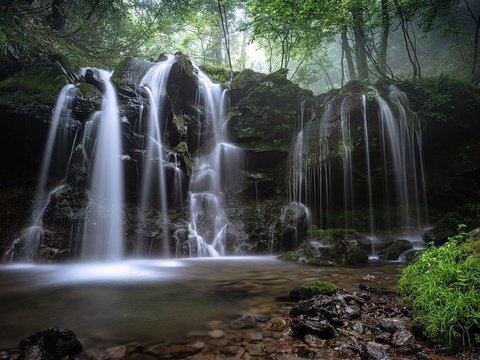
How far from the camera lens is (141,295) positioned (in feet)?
15.2

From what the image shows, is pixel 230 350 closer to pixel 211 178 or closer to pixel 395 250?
pixel 395 250

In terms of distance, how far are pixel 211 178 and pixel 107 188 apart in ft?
14.6

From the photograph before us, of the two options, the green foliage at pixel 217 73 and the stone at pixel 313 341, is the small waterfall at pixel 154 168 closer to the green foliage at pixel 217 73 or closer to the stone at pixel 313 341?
the green foliage at pixel 217 73

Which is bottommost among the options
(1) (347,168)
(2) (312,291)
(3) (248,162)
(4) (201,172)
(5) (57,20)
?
(2) (312,291)

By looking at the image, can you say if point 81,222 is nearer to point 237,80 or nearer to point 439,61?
point 237,80

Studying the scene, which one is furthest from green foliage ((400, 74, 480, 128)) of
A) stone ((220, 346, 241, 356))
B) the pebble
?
stone ((220, 346, 241, 356))

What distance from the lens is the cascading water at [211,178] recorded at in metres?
10.7

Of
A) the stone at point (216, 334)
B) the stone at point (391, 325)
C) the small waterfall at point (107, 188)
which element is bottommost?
the stone at point (216, 334)

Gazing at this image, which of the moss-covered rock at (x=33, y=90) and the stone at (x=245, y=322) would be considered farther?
the moss-covered rock at (x=33, y=90)

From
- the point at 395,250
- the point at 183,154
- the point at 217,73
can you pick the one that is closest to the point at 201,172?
the point at 183,154

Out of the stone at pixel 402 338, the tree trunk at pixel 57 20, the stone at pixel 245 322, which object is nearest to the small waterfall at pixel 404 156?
the stone at pixel 402 338

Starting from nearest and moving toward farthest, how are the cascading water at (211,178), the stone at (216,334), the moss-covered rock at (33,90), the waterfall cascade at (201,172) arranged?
the stone at (216,334) → the moss-covered rock at (33,90) → the waterfall cascade at (201,172) → the cascading water at (211,178)

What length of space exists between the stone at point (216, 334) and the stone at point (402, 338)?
169cm

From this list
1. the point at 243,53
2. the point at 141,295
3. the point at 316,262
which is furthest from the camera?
the point at 243,53
